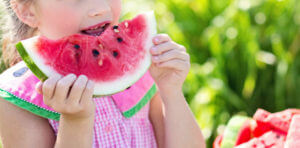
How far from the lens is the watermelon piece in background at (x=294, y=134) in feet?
5.96

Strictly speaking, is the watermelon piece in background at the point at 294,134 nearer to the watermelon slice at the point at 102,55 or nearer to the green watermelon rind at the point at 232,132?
the green watermelon rind at the point at 232,132

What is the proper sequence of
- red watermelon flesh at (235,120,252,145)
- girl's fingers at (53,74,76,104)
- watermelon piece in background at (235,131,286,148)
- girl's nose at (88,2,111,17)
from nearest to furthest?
1. girl's fingers at (53,74,76,104)
2. girl's nose at (88,2,111,17)
3. watermelon piece in background at (235,131,286,148)
4. red watermelon flesh at (235,120,252,145)

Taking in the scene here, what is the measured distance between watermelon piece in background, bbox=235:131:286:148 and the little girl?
237 millimetres

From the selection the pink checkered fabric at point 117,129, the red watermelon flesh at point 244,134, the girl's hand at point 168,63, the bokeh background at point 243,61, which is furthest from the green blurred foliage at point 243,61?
the girl's hand at point 168,63

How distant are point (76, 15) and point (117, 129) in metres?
0.54

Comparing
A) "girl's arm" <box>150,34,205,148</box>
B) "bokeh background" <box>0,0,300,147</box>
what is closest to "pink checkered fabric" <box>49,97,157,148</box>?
"girl's arm" <box>150,34,205,148</box>

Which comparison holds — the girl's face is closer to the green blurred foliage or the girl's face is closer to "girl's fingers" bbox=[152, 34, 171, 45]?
"girl's fingers" bbox=[152, 34, 171, 45]

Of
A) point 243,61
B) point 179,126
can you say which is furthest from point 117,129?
point 243,61

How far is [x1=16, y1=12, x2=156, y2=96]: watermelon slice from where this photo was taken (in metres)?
1.60

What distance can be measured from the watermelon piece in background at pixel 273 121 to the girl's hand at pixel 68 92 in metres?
0.93

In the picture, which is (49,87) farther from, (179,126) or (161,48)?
(179,126)

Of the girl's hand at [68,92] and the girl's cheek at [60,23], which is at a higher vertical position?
the girl's cheek at [60,23]

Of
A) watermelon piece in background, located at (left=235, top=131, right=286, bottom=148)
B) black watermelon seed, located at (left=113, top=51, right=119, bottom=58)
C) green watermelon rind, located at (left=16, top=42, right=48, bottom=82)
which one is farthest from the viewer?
watermelon piece in background, located at (left=235, top=131, right=286, bottom=148)

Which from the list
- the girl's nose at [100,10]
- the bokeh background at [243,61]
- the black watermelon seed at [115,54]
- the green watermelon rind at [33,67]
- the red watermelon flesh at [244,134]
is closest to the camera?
the green watermelon rind at [33,67]
